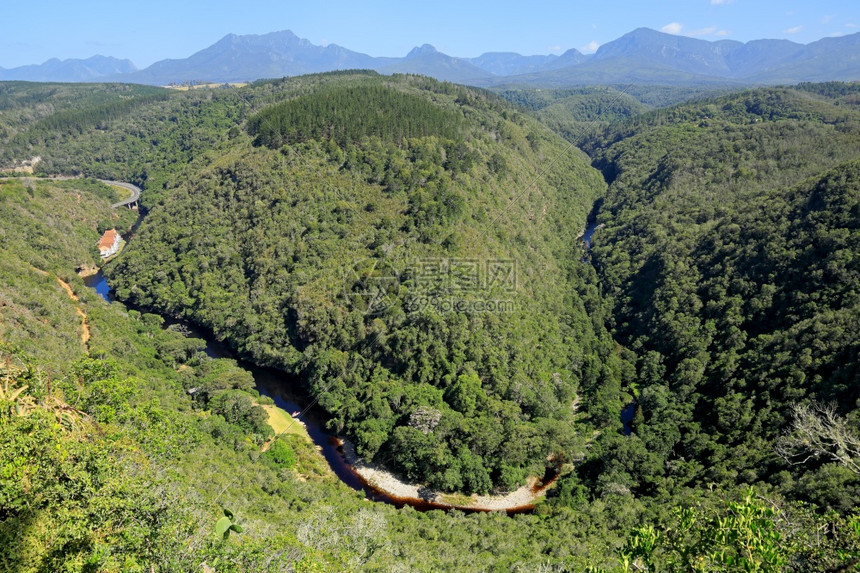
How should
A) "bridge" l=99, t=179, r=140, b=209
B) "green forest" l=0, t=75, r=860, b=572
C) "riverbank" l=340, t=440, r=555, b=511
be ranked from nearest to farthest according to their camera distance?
1. "green forest" l=0, t=75, r=860, b=572
2. "riverbank" l=340, t=440, r=555, b=511
3. "bridge" l=99, t=179, r=140, b=209

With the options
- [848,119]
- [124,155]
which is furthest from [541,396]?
[124,155]

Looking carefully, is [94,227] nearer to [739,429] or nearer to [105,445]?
[105,445]

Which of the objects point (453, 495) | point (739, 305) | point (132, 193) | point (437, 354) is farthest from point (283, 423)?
point (132, 193)

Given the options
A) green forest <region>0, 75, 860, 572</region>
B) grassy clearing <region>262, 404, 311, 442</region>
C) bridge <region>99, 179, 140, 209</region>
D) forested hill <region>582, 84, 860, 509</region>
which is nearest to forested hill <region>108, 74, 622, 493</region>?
green forest <region>0, 75, 860, 572</region>

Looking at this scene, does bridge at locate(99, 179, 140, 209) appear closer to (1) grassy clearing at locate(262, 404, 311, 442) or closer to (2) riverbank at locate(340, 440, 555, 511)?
(1) grassy clearing at locate(262, 404, 311, 442)

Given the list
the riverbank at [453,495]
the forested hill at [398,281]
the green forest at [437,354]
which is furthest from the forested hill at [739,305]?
the forested hill at [398,281]
